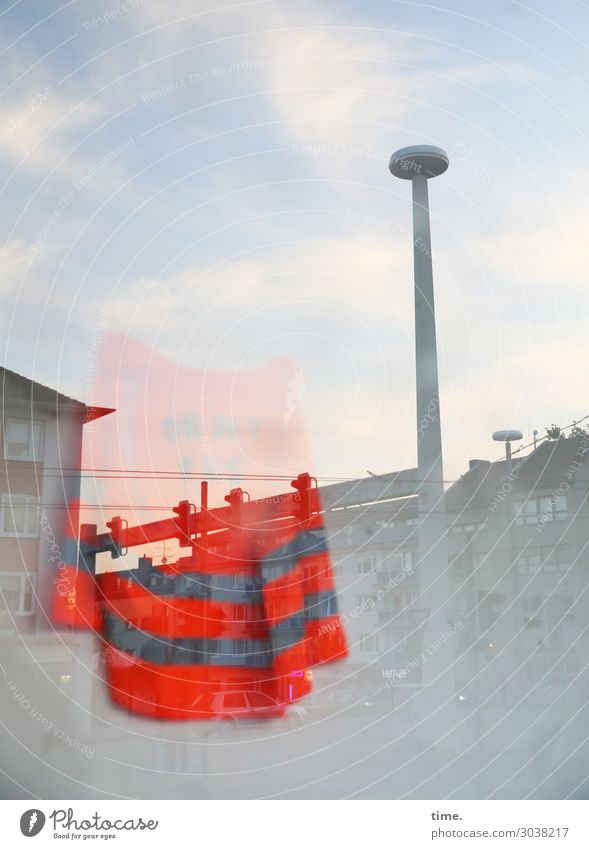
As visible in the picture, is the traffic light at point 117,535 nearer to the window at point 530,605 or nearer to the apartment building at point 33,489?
the apartment building at point 33,489

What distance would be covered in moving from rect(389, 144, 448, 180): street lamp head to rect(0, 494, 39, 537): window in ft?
33.9

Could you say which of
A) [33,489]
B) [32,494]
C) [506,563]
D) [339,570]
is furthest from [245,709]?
[339,570]

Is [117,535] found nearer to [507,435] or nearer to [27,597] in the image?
[27,597]

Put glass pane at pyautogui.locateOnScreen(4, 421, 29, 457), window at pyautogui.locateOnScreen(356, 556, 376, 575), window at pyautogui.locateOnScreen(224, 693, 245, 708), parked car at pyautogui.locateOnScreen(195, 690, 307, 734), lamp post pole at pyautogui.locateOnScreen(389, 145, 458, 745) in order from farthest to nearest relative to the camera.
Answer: window at pyautogui.locateOnScreen(356, 556, 376, 575) < window at pyautogui.locateOnScreen(224, 693, 245, 708) < parked car at pyautogui.locateOnScreen(195, 690, 307, 734) < lamp post pole at pyautogui.locateOnScreen(389, 145, 458, 745) < glass pane at pyautogui.locateOnScreen(4, 421, 29, 457)

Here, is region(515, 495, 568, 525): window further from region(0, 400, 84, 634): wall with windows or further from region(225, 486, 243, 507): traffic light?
region(0, 400, 84, 634): wall with windows

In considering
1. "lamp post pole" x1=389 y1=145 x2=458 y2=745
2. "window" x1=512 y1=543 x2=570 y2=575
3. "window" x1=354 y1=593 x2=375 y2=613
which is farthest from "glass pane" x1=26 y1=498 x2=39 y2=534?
"window" x1=354 y1=593 x2=375 y2=613

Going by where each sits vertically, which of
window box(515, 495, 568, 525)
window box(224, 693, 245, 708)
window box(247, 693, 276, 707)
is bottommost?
window box(247, 693, 276, 707)

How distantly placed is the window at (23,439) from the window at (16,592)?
172 centimetres

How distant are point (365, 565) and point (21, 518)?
24203 millimetres

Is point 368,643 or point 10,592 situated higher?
point 10,592

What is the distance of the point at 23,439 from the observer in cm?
1384

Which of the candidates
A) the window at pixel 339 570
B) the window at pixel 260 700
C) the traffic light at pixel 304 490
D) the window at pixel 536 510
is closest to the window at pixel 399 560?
the window at pixel 339 570

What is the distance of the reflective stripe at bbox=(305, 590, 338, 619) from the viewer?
2148 centimetres
